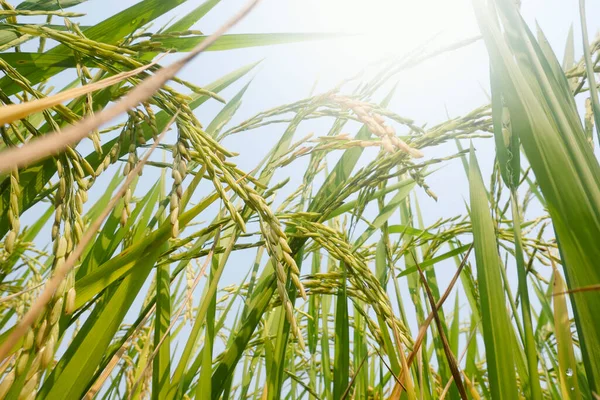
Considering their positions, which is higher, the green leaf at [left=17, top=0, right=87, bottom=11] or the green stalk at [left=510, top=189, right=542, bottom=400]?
the green leaf at [left=17, top=0, right=87, bottom=11]

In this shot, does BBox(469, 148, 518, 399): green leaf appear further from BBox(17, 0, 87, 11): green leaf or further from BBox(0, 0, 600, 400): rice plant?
BBox(17, 0, 87, 11): green leaf

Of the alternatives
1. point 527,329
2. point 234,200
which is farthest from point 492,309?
point 234,200

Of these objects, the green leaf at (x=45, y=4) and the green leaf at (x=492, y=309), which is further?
the green leaf at (x=45, y=4)

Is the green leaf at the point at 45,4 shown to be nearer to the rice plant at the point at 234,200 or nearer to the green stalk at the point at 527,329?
the rice plant at the point at 234,200

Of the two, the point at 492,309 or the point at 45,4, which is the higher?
the point at 45,4

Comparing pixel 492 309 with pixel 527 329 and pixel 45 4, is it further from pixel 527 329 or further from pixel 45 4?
pixel 45 4

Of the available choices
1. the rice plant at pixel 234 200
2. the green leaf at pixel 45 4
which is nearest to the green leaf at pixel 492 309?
the rice plant at pixel 234 200

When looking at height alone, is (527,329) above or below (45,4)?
below

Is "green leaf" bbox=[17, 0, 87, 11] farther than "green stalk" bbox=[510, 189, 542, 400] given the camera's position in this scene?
Yes

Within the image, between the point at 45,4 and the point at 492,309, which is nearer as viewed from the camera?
the point at 492,309

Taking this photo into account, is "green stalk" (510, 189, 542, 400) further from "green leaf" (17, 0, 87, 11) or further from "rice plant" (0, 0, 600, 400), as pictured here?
"green leaf" (17, 0, 87, 11)

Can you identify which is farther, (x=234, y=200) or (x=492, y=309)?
(x=234, y=200)

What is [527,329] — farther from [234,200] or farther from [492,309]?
[234,200]

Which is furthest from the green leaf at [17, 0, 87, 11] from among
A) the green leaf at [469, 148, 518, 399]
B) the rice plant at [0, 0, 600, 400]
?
the green leaf at [469, 148, 518, 399]
